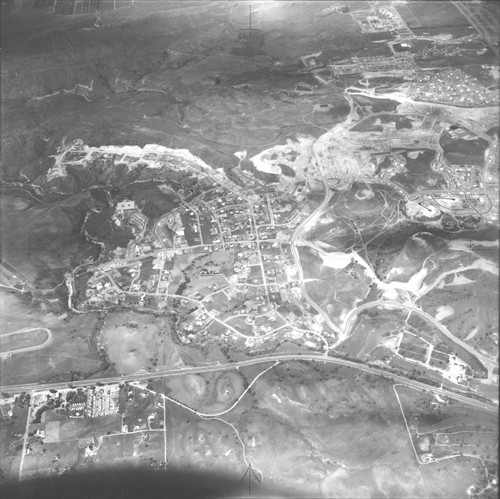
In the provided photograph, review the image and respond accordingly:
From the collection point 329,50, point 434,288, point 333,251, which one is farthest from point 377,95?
point 434,288

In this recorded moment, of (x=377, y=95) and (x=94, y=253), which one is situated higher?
(x=377, y=95)

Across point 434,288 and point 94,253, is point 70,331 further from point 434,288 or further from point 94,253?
point 434,288

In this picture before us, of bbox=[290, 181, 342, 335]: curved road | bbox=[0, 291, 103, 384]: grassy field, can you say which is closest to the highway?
bbox=[0, 291, 103, 384]: grassy field

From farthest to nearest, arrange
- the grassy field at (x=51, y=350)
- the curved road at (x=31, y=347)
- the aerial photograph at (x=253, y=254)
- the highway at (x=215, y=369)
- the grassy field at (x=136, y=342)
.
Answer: the curved road at (x=31, y=347) < the grassy field at (x=136, y=342) < the grassy field at (x=51, y=350) < the highway at (x=215, y=369) < the aerial photograph at (x=253, y=254)

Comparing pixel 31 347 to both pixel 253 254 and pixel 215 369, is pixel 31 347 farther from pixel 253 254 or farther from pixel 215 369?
pixel 253 254

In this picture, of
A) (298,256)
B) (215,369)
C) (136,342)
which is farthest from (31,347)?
(298,256)

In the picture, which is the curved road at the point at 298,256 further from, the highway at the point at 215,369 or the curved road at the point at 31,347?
the curved road at the point at 31,347

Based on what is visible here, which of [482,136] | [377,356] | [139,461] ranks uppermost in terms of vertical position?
[482,136]

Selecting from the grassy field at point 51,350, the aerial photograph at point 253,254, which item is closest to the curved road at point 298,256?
the aerial photograph at point 253,254
